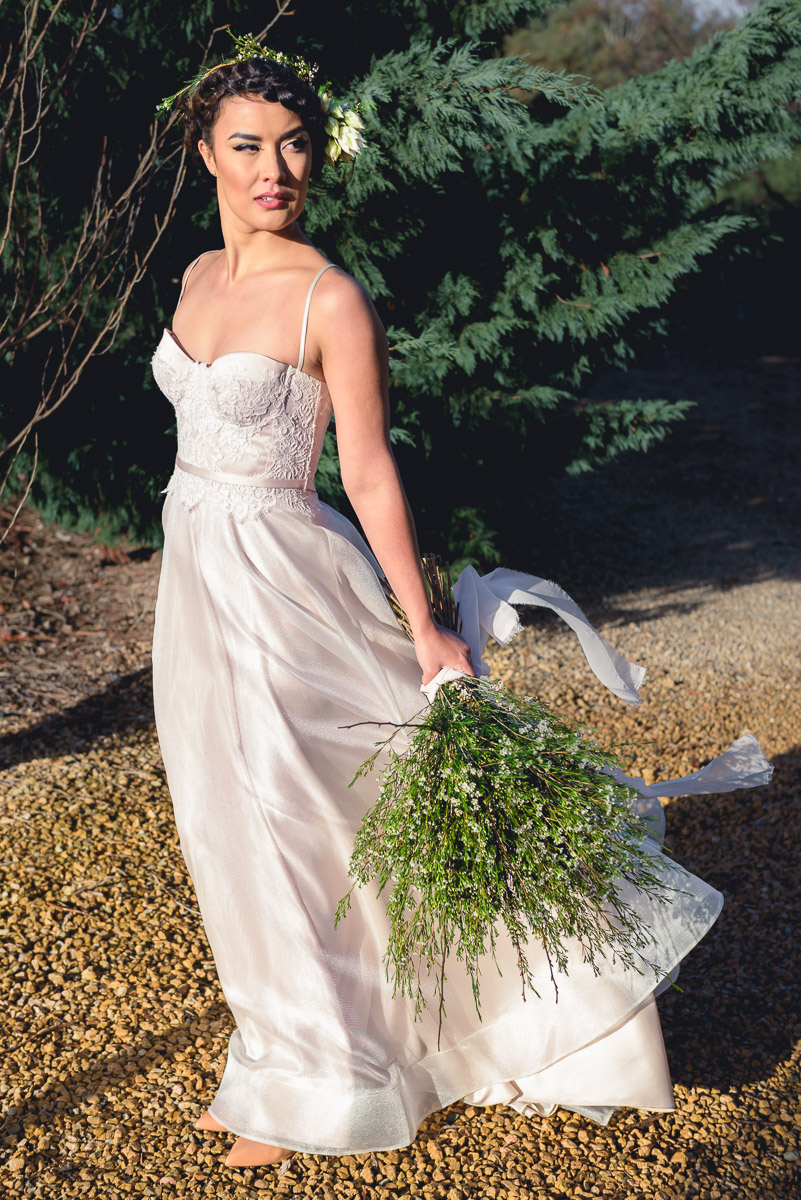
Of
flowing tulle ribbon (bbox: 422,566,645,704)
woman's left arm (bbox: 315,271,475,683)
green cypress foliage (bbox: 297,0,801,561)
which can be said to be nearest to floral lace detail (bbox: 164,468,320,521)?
woman's left arm (bbox: 315,271,475,683)

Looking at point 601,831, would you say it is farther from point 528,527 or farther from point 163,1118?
point 528,527

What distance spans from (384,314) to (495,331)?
1.95 ft

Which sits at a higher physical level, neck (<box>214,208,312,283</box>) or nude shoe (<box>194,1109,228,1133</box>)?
neck (<box>214,208,312,283</box>)

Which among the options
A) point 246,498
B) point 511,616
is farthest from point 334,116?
point 511,616

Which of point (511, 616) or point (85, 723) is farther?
point (85, 723)

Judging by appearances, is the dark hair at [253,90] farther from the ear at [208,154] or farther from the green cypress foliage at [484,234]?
the green cypress foliage at [484,234]

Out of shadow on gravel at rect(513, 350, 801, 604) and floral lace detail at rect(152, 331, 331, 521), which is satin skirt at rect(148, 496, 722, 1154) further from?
shadow on gravel at rect(513, 350, 801, 604)

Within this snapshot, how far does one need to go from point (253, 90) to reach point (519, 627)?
1.20 meters

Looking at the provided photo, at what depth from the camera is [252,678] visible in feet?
6.61

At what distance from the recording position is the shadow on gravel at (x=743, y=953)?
2.50 m

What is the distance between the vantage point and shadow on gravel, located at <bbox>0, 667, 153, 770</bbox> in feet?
13.4

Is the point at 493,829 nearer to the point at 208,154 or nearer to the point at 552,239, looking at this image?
the point at 208,154

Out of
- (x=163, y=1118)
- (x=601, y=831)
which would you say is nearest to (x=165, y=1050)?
(x=163, y=1118)

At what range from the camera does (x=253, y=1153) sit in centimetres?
217
